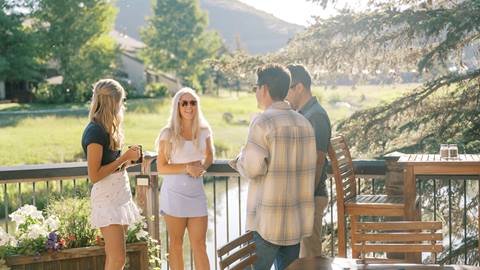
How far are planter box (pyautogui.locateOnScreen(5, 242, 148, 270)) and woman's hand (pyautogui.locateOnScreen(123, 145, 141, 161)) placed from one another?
72 cm

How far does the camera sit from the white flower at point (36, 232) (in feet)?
15.3

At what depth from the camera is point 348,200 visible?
546 cm

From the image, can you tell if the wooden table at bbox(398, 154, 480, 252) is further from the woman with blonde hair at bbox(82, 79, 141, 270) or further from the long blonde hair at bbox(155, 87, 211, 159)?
the woman with blonde hair at bbox(82, 79, 141, 270)

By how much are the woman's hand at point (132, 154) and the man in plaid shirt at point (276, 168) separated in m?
0.71

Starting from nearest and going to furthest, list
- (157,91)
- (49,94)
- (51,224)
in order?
(51,224) < (49,94) < (157,91)

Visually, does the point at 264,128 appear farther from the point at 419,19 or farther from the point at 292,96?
the point at 419,19

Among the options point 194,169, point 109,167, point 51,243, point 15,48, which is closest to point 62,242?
point 51,243

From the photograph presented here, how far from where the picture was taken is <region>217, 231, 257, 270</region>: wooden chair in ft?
10.2

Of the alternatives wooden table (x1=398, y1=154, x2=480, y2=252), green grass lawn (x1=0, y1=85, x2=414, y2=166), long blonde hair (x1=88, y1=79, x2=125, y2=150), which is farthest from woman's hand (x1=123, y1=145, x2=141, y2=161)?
green grass lawn (x1=0, y1=85, x2=414, y2=166)

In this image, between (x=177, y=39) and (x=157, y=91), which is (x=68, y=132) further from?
(x=177, y=39)

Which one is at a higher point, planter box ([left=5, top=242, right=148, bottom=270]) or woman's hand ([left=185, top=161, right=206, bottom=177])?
woman's hand ([left=185, top=161, right=206, bottom=177])

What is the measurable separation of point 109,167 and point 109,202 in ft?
0.74

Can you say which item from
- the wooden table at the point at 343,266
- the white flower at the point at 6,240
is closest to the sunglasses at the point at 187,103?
the white flower at the point at 6,240

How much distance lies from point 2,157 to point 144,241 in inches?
1077
